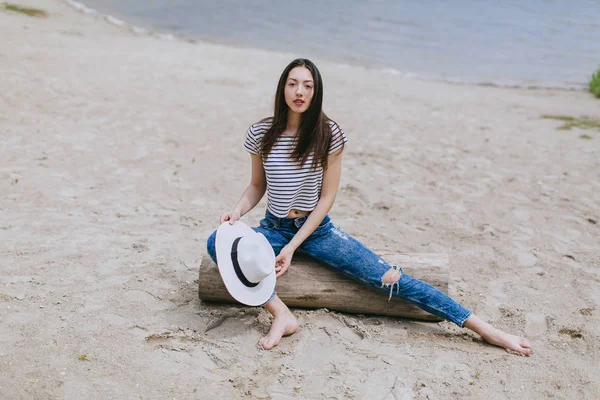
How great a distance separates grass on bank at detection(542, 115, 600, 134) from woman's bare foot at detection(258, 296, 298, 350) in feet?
21.7

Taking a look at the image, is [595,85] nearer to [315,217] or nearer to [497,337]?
[497,337]

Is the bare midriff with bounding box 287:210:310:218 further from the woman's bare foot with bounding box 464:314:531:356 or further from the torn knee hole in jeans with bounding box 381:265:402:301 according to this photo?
the woman's bare foot with bounding box 464:314:531:356

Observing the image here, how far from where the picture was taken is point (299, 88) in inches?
148

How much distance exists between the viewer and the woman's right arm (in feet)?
13.1

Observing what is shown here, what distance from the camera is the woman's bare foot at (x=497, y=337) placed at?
3.76 metres

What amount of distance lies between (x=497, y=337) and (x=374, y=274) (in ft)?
2.65

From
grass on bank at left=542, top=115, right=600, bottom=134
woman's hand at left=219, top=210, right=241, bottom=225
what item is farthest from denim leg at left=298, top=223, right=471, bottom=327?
grass on bank at left=542, top=115, right=600, bottom=134

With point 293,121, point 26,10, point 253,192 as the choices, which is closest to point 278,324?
point 253,192

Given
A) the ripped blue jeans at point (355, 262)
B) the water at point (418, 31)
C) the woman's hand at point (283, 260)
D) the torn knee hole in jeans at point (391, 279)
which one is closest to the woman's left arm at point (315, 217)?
the woman's hand at point (283, 260)

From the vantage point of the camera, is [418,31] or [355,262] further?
[418,31]

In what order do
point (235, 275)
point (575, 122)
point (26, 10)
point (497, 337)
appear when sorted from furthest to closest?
point (26, 10) < point (575, 122) < point (497, 337) < point (235, 275)

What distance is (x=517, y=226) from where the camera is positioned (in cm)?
574

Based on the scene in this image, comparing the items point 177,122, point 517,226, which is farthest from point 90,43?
point 517,226

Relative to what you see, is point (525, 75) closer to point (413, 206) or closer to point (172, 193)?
point (413, 206)
